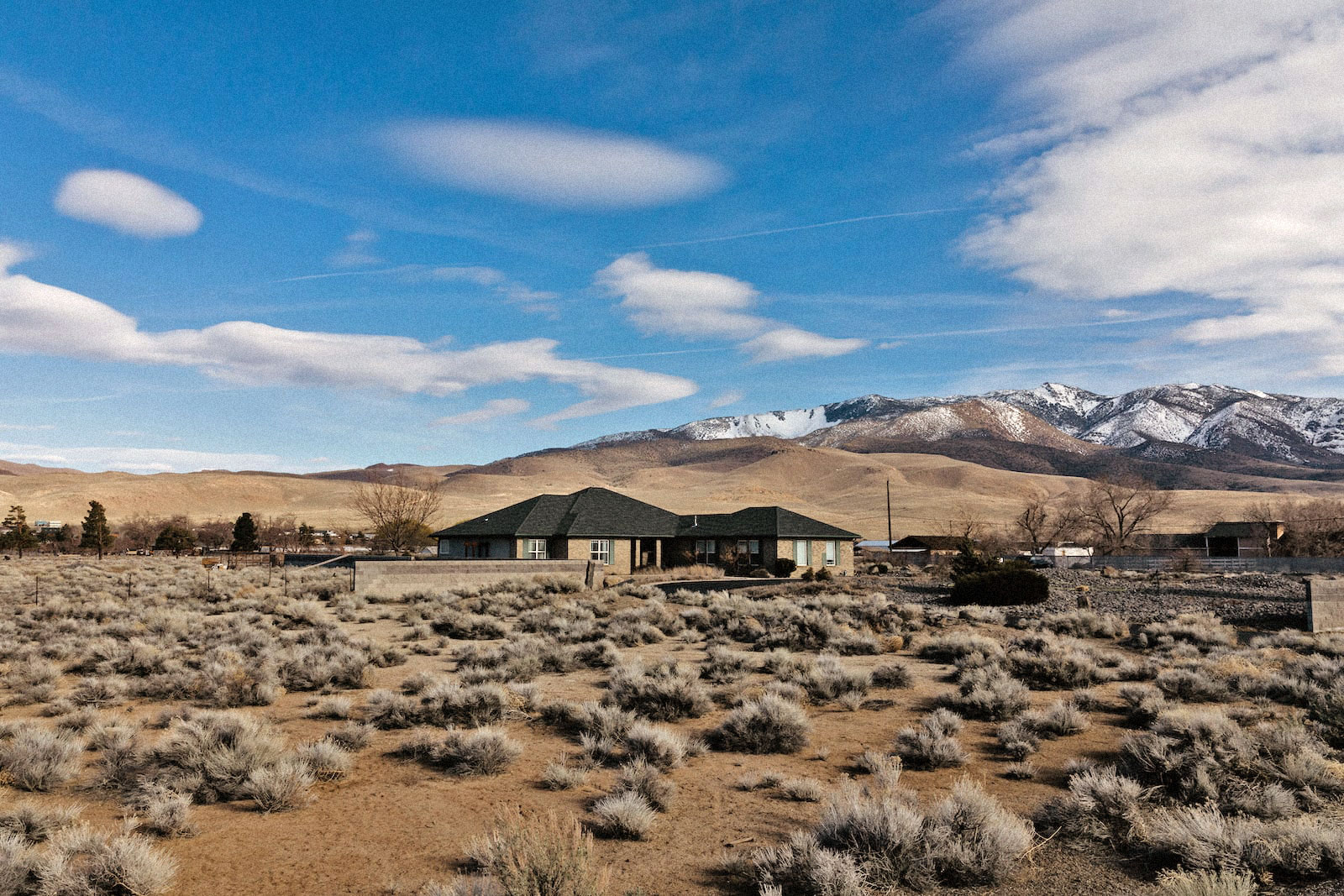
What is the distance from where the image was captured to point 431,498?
71000 mm

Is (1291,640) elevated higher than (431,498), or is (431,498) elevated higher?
(431,498)

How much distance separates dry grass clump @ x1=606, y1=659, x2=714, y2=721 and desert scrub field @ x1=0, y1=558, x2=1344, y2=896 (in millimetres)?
43

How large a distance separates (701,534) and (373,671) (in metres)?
39.2

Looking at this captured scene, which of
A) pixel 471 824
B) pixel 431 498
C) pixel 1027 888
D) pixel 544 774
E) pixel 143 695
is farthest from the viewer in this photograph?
pixel 431 498

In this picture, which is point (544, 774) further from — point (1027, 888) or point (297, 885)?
point (1027, 888)

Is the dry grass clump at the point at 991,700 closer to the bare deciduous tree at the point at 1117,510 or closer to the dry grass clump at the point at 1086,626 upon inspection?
the dry grass clump at the point at 1086,626

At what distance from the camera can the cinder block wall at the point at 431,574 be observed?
97.0 feet

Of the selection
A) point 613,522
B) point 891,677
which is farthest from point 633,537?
point 891,677

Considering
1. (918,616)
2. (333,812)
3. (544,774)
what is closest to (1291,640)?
(918,616)

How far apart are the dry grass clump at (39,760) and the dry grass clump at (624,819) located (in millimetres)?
6431

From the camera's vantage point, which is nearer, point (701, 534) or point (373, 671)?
point (373, 671)

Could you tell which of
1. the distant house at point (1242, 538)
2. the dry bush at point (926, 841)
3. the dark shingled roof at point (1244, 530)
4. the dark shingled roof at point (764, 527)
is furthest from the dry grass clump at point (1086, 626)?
the dark shingled roof at point (1244, 530)

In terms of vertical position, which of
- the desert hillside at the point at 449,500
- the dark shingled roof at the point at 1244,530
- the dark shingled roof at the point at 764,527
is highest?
the desert hillside at the point at 449,500

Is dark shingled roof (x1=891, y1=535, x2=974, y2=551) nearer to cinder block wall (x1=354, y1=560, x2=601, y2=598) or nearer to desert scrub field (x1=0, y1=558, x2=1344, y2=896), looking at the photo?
cinder block wall (x1=354, y1=560, x2=601, y2=598)
